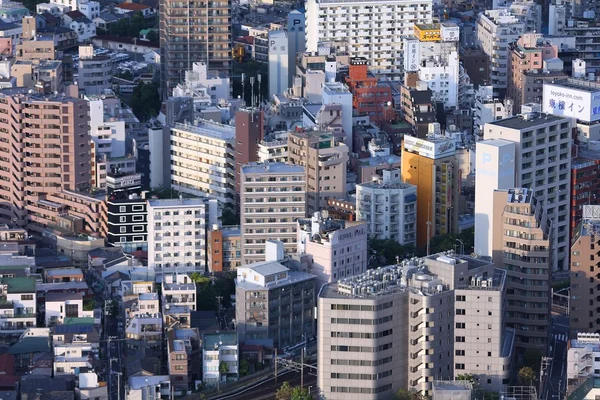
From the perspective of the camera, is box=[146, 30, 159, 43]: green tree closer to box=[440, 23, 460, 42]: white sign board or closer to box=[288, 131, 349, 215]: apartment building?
box=[440, 23, 460, 42]: white sign board

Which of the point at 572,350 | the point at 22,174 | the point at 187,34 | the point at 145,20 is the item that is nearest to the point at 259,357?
the point at 572,350

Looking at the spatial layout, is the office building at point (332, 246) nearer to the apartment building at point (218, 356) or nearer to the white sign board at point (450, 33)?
the apartment building at point (218, 356)

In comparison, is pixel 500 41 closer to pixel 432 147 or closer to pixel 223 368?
pixel 432 147

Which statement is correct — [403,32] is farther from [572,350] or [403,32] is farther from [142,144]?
[572,350]

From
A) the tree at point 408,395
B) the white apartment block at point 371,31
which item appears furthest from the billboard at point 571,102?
the tree at point 408,395

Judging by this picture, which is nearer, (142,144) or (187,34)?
(142,144)

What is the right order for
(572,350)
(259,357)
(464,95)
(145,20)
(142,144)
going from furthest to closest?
(145,20)
(464,95)
(142,144)
(259,357)
(572,350)

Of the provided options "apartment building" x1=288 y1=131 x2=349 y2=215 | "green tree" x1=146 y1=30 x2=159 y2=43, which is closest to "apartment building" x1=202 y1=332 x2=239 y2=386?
"apartment building" x1=288 y1=131 x2=349 y2=215
